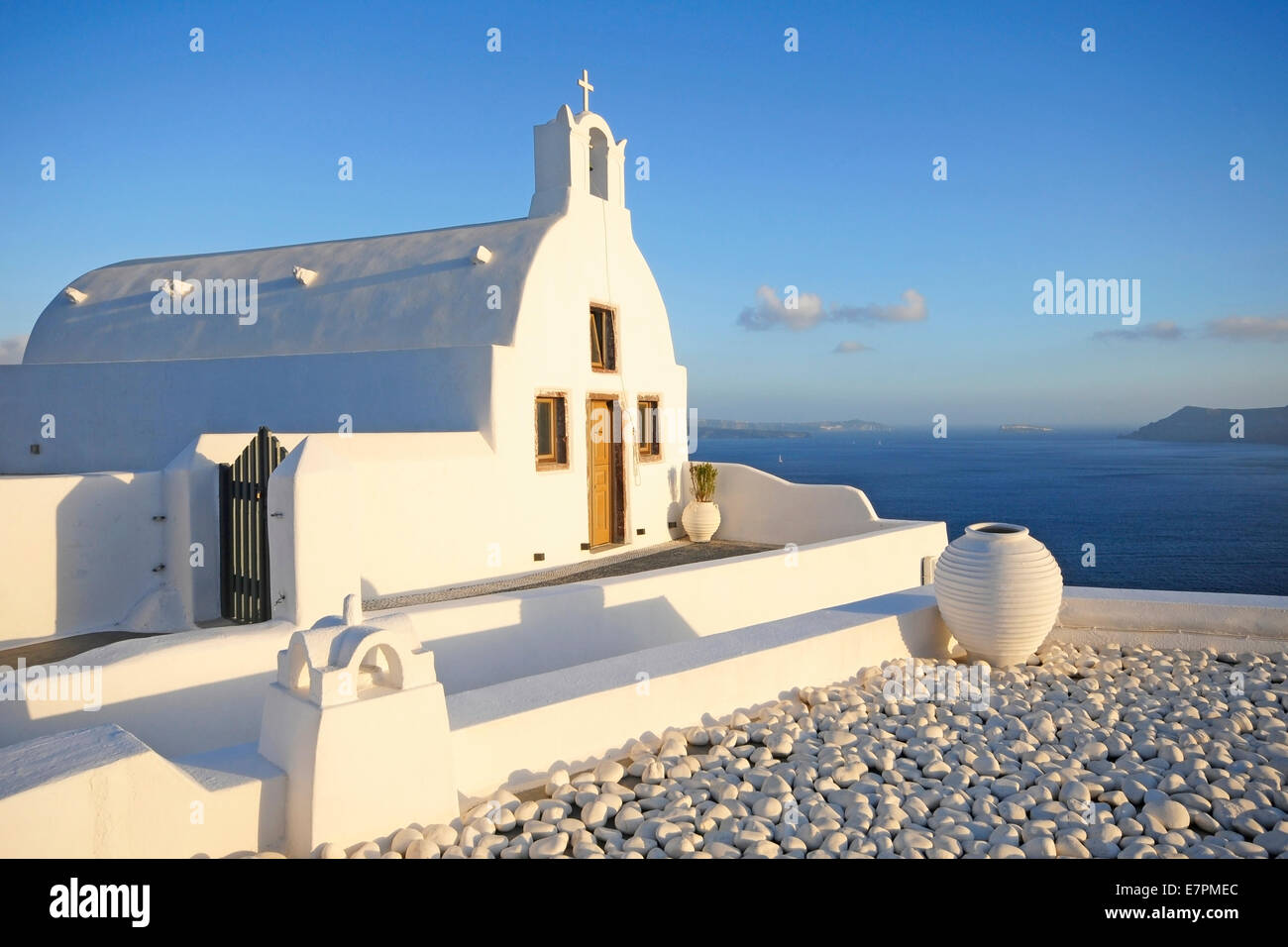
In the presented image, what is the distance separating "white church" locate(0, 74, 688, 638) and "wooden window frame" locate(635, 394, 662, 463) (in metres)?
0.05

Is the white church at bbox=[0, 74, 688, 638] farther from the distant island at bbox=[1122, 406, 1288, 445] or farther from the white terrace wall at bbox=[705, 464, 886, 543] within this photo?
the distant island at bbox=[1122, 406, 1288, 445]

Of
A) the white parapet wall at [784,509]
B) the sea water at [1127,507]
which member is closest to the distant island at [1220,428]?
the sea water at [1127,507]

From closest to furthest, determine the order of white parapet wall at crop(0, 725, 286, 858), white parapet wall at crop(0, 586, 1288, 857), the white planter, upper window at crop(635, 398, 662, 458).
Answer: white parapet wall at crop(0, 725, 286, 858)
white parapet wall at crop(0, 586, 1288, 857)
upper window at crop(635, 398, 662, 458)
the white planter

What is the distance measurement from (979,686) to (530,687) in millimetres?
3033

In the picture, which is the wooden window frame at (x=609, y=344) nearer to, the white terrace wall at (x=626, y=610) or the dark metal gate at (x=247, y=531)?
the white terrace wall at (x=626, y=610)

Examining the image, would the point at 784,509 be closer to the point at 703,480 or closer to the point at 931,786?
→ the point at 703,480

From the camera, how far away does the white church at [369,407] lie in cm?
764

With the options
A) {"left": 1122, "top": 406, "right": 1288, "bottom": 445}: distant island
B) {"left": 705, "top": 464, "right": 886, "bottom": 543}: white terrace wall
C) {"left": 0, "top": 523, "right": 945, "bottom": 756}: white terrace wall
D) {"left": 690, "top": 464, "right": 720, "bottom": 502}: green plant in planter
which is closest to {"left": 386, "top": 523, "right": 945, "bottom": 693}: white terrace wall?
{"left": 0, "top": 523, "right": 945, "bottom": 756}: white terrace wall

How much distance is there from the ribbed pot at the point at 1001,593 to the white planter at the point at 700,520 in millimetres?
7643

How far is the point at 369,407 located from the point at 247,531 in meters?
3.49

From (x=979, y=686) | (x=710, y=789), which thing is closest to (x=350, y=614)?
(x=710, y=789)

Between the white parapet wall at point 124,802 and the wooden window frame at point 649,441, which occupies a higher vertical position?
the wooden window frame at point 649,441

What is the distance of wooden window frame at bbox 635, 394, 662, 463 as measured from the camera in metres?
13.1

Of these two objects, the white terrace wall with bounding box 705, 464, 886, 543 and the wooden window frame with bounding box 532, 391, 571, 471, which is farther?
the white terrace wall with bounding box 705, 464, 886, 543
